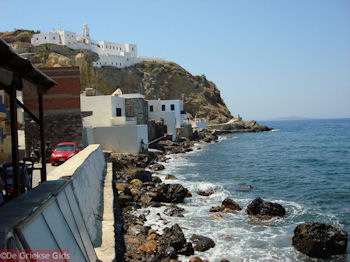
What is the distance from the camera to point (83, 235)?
5.77 metres

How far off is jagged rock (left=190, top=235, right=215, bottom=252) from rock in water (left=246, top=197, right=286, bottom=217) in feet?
14.3

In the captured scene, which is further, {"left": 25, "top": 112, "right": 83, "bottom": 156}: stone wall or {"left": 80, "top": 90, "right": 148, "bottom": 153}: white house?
{"left": 80, "top": 90, "right": 148, "bottom": 153}: white house

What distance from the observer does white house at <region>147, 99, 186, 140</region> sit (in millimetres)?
49500

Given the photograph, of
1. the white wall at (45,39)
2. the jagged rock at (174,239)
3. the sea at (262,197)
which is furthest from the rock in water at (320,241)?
the white wall at (45,39)

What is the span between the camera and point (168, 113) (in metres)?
50.0

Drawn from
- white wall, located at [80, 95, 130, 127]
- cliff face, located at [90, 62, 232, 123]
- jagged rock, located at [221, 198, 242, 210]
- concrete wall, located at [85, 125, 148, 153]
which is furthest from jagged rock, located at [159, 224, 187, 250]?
cliff face, located at [90, 62, 232, 123]

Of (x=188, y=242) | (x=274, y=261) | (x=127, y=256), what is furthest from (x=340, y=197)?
(x=127, y=256)

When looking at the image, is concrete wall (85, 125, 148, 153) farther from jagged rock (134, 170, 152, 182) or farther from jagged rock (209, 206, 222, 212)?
jagged rock (209, 206, 222, 212)

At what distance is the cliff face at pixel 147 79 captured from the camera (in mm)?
82488

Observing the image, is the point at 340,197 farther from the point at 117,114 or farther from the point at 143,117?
the point at 143,117

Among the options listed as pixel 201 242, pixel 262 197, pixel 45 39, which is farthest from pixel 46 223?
pixel 45 39

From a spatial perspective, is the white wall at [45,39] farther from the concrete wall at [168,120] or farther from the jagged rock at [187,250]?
the jagged rock at [187,250]

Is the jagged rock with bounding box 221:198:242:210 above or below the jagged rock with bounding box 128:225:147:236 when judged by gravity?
below

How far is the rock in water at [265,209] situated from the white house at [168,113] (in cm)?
3457
